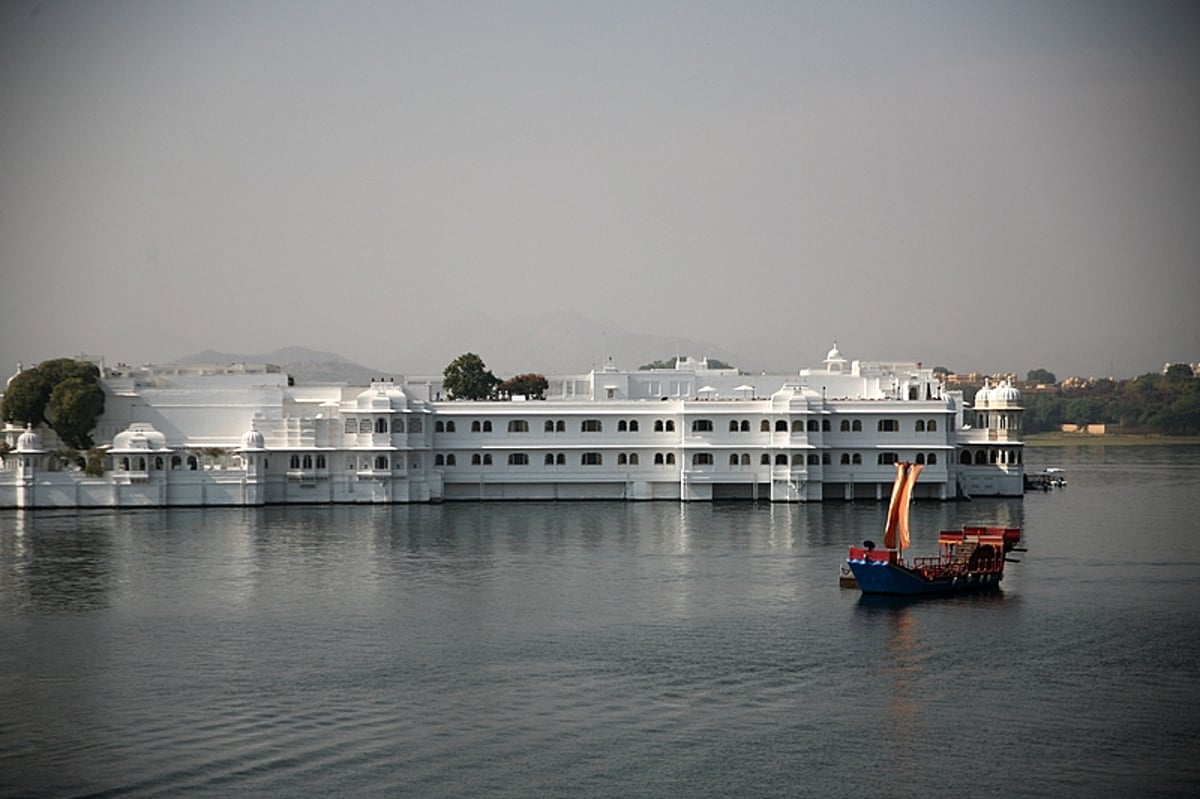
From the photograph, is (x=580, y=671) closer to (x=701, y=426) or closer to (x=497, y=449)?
(x=701, y=426)

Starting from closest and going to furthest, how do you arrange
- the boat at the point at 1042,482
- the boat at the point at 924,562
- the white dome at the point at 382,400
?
1. the boat at the point at 924,562
2. the white dome at the point at 382,400
3. the boat at the point at 1042,482

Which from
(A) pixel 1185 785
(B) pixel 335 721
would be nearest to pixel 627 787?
(B) pixel 335 721

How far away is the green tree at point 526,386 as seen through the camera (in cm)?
10358

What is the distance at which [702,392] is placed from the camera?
81000 millimetres

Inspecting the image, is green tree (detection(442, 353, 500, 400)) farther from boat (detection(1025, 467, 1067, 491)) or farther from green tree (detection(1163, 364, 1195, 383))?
green tree (detection(1163, 364, 1195, 383))

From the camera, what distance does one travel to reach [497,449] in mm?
72688

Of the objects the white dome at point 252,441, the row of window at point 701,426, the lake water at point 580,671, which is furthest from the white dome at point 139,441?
the lake water at point 580,671

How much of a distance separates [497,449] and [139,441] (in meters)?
15.9

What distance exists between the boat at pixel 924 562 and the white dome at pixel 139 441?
1423 inches

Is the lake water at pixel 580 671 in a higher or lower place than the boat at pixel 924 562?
lower

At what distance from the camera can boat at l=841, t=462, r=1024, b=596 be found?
136ft

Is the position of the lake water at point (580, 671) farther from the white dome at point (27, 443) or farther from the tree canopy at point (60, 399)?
the tree canopy at point (60, 399)

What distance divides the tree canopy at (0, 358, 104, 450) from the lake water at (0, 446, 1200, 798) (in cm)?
1999

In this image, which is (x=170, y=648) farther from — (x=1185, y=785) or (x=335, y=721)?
(x=1185, y=785)
